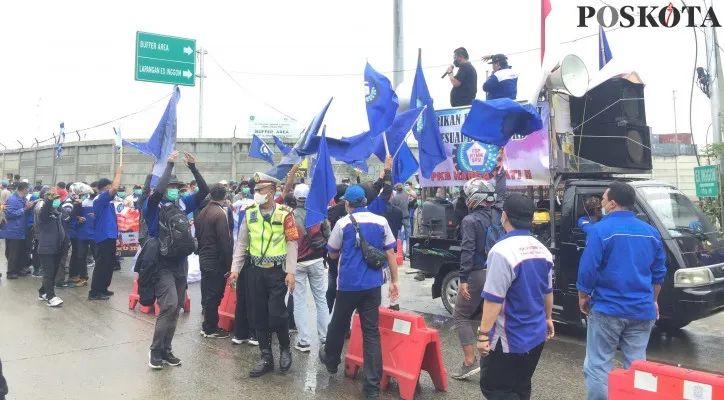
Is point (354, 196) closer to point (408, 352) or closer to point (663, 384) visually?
point (408, 352)

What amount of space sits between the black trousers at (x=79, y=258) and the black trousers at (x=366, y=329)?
6819 millimetres

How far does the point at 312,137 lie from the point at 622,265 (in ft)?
11.5

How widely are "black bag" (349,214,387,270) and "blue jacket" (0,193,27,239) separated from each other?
8.64 m

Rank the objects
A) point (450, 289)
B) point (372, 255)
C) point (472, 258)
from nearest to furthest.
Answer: point (372, 255), point (472, 258), point (450, 289)

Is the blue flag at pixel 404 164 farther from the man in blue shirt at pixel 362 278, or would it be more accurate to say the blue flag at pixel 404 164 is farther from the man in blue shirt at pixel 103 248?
the man in blue shirt at pixel 103 248

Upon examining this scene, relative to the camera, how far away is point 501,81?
24.3ft

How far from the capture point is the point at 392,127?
6.95 meters

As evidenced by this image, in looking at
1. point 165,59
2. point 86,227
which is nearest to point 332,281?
point 86,227

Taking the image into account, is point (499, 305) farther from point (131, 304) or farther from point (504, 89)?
point (131, 304)

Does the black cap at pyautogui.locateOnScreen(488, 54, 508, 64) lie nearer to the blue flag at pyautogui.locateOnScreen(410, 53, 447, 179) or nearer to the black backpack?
the blue flag at pyautogui.locateOnScreen(410, 53, 447, 179)

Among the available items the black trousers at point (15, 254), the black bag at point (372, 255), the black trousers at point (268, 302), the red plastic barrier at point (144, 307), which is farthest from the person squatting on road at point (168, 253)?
the black trousers at point (15, 254)

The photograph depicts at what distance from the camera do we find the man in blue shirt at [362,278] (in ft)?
Answer: 15.8

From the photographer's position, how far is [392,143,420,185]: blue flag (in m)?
7.40

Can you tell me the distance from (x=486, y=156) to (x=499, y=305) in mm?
4598
